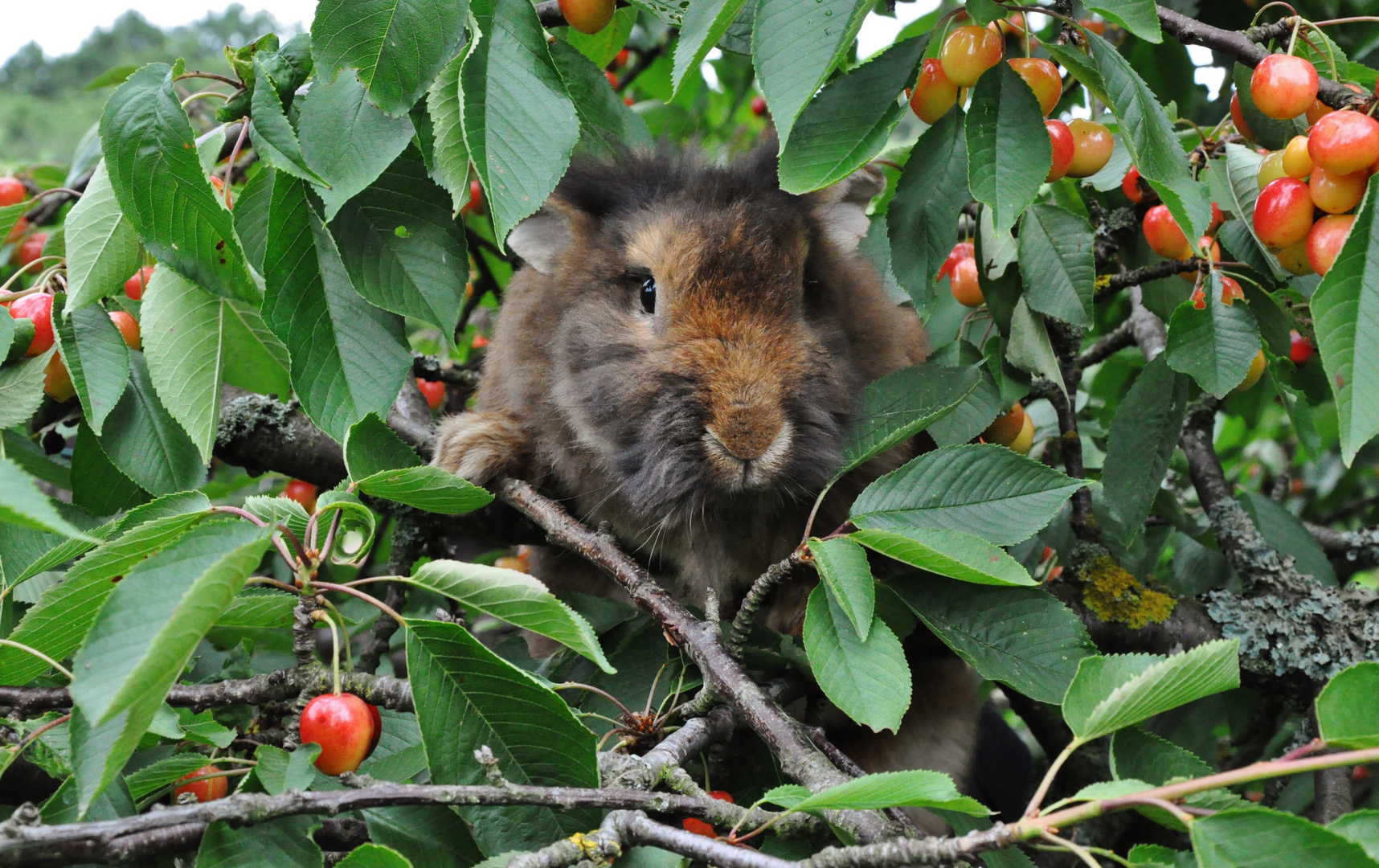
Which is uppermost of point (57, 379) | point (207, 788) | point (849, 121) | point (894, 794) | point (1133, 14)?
point (1133, 14)

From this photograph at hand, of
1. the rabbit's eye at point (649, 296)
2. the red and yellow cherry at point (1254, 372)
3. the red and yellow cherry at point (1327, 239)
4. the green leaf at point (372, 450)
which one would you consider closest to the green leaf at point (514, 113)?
the green leaf at point (372, 450)

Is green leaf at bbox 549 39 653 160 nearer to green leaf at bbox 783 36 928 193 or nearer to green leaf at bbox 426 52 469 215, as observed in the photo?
green leaf at bbox 426 52 469 215

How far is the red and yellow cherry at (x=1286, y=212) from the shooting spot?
5.57ft

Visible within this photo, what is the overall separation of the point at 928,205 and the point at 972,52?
27 centimetres

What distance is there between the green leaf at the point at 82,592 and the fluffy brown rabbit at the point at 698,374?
3.17ft

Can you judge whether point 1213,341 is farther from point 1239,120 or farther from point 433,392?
point 433,392

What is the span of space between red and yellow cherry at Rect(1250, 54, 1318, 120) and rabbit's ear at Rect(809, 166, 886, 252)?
1113 mm

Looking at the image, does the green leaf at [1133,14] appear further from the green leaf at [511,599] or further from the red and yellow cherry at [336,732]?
the red and yellow cherry at [336,732]

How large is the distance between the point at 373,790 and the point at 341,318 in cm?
94

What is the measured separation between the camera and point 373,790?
125 centimetres

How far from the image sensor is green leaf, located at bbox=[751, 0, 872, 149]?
4.72 feet

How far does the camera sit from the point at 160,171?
1.69 m

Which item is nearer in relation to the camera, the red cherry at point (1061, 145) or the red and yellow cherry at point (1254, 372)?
the red cherry at point (1061, 145)

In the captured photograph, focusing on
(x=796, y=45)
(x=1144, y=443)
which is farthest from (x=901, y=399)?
(x=796, y=45)
